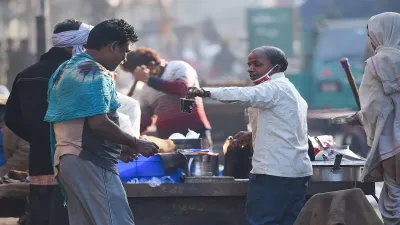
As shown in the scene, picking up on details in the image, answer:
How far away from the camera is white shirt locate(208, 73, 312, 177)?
20.7 ft

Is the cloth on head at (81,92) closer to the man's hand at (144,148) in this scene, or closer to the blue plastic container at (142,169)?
the man's hand at (144,148)

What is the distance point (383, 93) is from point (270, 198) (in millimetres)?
1144

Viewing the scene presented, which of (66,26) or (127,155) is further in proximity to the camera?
(66,26)

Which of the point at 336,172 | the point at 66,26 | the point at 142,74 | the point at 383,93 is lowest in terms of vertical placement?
the point at 336,172

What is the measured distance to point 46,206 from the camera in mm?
6270

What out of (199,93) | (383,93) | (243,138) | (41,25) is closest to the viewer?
(199,93)

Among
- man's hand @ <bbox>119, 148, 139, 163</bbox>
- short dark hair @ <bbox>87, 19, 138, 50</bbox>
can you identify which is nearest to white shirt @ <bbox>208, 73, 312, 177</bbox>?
man's hand @ <bbox>119, 148, 139, 163</bbox>

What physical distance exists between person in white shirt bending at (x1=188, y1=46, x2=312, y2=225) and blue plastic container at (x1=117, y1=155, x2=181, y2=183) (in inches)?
36.0

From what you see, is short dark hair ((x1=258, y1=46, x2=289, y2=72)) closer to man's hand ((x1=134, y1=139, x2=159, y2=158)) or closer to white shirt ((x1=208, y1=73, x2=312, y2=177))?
white shirt ((x1=208, y1=73, x2=312, y2=177))

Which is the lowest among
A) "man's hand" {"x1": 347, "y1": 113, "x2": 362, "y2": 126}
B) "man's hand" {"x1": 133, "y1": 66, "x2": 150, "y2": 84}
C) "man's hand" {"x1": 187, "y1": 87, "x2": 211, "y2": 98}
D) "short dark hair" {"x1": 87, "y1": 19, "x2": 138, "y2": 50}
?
"man's hand" {"x1": 347, "y1": 113, "x2": 362, "y2": 126}

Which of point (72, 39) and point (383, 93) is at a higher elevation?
point (72, 39)

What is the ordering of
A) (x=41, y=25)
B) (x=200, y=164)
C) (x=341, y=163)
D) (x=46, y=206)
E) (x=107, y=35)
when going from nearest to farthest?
(x=107, y=35) → (x=46, y=206) → (x=341, y=163) → (x=200, y=164) → (x=41, y=25)

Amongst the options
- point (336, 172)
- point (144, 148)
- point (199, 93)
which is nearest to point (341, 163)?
point (336, 172)

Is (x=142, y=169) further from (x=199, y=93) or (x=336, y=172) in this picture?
(x=336, y=172)
